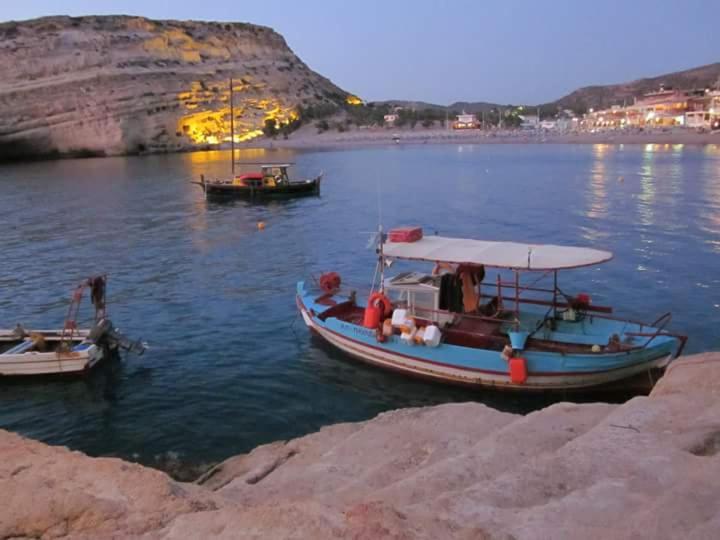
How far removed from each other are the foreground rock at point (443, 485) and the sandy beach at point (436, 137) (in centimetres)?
12521

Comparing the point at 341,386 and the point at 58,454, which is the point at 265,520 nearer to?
the point at 58,454

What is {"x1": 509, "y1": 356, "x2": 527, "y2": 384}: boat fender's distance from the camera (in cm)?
1330

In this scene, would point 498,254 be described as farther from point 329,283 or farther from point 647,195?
point 647,195

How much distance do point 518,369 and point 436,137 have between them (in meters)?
144

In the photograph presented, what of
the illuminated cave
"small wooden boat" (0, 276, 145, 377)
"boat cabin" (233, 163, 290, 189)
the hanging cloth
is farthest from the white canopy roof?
the illuminated cave

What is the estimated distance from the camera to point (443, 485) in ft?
20.1

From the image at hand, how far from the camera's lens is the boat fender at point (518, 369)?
1330 cm

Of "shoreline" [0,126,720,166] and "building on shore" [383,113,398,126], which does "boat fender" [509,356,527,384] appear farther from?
"building on shore" [383,113,398,126]

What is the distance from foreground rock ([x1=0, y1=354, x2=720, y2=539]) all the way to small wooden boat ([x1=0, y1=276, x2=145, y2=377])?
7.41 metres

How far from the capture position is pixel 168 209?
48.3m

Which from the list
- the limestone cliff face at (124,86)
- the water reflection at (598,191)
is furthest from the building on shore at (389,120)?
the water reflection at (598,191)

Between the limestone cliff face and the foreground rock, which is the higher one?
the limestone cliff face

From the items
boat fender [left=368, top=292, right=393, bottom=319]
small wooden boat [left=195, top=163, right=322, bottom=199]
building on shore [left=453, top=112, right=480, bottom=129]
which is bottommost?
boat fender [left=368, top=292, right=393, bottom=319]

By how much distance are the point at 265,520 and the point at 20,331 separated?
14.5 metres
